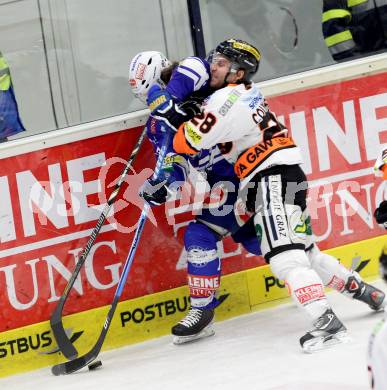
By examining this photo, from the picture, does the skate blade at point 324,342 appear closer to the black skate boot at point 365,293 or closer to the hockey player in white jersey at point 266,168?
the hockey player in white jersey at point 266,168

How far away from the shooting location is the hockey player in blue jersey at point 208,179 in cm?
407

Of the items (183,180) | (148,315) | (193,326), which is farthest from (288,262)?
(148,315)

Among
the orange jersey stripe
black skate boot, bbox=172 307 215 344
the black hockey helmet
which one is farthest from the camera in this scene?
black skate boot, bbox=172 307 215 344

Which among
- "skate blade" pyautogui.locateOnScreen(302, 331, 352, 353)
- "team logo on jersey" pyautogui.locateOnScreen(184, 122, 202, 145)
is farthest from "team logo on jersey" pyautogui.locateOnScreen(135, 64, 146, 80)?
"skate blade" pyautogui.locateOnScreen(302, 331, 352, 353)

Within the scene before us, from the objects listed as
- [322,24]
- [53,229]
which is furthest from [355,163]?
[53,229]

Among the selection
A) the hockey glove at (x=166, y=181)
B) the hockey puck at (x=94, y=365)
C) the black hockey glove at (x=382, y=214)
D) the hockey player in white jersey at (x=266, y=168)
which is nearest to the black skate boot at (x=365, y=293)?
the hockey player in white jersey at (x=266, y=168)

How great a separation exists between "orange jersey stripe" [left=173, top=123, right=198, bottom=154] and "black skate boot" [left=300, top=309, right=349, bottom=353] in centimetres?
81

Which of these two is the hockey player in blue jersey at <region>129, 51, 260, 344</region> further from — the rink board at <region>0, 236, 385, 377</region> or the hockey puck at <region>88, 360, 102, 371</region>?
the hockey puck at <region>88, 360, 102, 371</region>

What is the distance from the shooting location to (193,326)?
412 cm

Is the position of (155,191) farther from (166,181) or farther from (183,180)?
(183,180)

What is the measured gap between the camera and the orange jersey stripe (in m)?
3.86

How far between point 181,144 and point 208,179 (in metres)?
0.42

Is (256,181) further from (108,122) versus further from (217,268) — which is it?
(108,122)

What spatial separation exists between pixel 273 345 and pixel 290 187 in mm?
614
